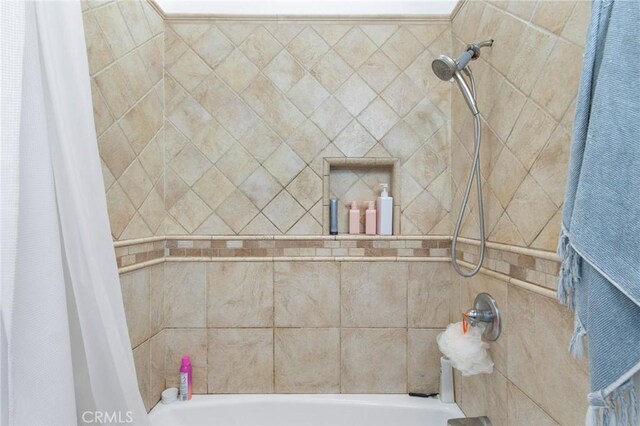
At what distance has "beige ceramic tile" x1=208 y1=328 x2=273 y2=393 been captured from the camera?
68.1 inches

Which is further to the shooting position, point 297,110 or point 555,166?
point 297,110

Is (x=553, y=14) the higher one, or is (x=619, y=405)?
(x=553, y=14)

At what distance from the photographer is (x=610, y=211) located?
25.7 inches

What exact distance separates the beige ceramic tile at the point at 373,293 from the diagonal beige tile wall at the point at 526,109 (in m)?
0.41

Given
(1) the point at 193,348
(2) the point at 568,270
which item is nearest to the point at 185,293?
(1) the point at 193,348

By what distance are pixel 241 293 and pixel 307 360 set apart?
45 centimetres

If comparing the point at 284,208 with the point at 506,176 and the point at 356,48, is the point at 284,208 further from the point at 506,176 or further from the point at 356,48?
the point at 506,176

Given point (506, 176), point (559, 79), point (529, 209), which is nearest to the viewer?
point (559, 79)

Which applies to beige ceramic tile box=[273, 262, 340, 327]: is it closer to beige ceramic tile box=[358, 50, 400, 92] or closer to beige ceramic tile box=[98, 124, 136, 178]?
beige ceramic tile box=[98, 124, 136, 178]

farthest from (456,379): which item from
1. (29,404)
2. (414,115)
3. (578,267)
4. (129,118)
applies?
(129,118)

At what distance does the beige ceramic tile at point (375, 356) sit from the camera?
172 cm

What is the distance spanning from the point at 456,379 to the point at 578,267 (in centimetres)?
114

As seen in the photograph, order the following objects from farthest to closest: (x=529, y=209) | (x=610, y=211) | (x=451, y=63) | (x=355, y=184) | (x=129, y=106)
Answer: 1. (x=355, y=184)
2. (x=129, y=106)
3. (x=451, y=63)
4. (x=529, y=209)
5. (x=610, y=211)
